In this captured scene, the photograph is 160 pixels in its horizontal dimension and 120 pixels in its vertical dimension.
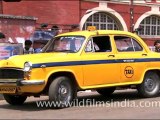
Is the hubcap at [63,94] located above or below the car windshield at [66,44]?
below

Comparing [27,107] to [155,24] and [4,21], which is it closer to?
[4,21]

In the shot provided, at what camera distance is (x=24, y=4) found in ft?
91.6

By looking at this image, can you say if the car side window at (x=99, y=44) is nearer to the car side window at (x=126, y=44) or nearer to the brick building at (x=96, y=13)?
the car side window at (x=126, y=44)

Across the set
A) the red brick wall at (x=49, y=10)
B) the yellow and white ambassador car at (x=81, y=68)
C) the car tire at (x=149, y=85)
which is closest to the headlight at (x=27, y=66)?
the yellow and white ambassador car at (x=81, y=68)

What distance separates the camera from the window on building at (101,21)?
32156mm

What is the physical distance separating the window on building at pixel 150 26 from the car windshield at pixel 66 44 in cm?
2298

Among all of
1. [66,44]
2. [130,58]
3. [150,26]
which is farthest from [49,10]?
[66,44]

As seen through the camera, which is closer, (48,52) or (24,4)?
(48,52)

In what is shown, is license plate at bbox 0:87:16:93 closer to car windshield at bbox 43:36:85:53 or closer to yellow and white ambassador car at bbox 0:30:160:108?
yellow and white ambassador car at bbox 0:30:160:108

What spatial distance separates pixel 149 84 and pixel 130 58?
1187mm

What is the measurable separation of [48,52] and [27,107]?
1.56m

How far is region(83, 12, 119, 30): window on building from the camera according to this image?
32.2 m

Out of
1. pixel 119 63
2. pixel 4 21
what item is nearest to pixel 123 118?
pixel 119 63

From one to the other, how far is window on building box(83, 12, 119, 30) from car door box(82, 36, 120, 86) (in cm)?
1911
